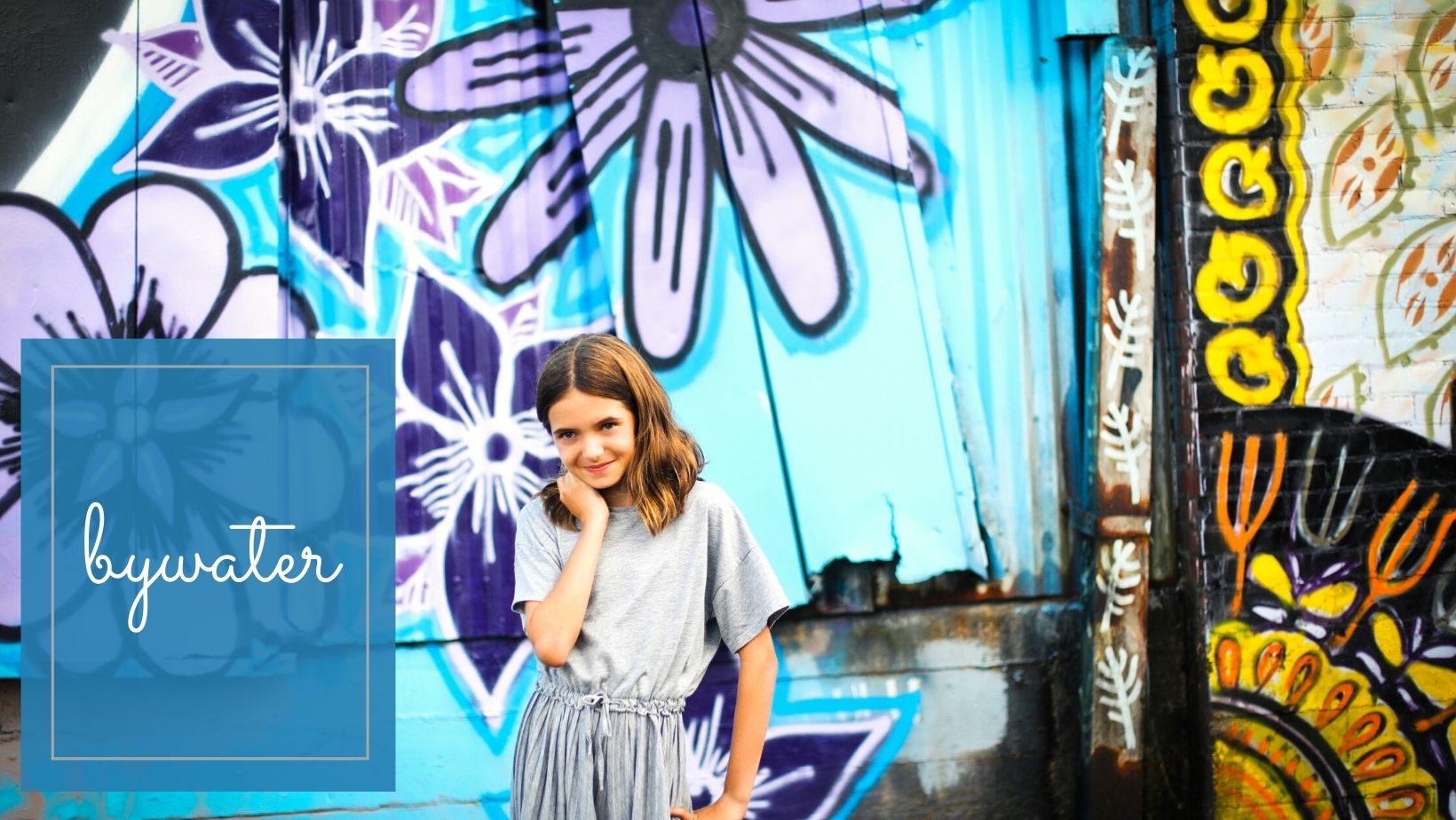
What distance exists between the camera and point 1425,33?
388 centimetres

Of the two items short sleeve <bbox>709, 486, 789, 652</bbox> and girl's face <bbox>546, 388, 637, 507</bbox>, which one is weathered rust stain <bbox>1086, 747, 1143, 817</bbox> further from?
girl's face <bbox>546, 388, 637, 507</bbox>

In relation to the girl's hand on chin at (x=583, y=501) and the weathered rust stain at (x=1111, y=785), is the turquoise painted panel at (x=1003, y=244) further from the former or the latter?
the girl's hand on chin at (x=583, y=501)

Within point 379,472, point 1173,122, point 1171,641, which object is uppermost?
point 1173,122

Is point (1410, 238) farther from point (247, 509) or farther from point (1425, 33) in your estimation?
point (247, 509)

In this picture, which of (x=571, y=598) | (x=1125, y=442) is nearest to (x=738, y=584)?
(x=571, y=598)

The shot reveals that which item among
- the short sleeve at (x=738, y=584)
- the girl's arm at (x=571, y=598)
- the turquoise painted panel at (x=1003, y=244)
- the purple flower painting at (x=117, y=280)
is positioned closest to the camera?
the girl's arm at (x=571, y=598)

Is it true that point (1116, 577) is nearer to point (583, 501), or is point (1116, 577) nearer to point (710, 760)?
point (710, 760)

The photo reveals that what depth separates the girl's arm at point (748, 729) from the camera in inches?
82.7

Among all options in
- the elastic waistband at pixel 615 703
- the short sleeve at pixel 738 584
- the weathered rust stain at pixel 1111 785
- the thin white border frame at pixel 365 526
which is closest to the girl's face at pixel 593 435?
the short sleeve at pixel 738 584

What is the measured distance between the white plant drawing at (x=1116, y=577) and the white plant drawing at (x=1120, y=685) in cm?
14

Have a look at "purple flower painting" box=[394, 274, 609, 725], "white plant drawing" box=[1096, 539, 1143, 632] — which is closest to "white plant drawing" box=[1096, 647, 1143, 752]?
"white plant drawing" box=[1096, 539, 1143, 632]

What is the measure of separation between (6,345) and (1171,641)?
3.81 meters

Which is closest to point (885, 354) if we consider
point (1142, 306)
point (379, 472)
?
point (1142, 306)

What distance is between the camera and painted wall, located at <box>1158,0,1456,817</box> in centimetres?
376
